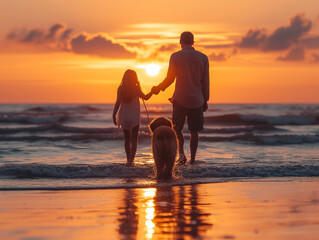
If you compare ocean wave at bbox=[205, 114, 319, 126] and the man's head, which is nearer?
the man's head

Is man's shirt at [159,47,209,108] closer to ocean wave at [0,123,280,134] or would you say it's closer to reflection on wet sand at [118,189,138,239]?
reflection on wet sand at [118,189,138,239]

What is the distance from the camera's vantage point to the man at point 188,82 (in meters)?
7.63

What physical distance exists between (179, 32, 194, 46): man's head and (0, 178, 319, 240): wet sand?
8.53 ft

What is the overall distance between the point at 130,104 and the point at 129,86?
0.34 meters

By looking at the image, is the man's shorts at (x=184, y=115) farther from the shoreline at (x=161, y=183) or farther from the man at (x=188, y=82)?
the shoreline at (x=161, y=183)

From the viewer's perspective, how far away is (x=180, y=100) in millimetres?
7730

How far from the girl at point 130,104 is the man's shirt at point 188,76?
55 centimetres

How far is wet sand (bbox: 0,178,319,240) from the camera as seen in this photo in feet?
11.9

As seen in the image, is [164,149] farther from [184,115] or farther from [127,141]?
[127,141]

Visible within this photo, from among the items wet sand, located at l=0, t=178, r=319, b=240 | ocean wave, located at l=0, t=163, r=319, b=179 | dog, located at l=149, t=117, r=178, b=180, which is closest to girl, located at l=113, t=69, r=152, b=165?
ocean wave, located at l=0, t=163, r=319, b=179

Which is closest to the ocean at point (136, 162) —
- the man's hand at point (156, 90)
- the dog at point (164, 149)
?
the dog at point (164, 149)

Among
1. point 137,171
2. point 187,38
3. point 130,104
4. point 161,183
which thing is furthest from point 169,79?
point 161,183

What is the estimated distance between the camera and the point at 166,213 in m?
4.38

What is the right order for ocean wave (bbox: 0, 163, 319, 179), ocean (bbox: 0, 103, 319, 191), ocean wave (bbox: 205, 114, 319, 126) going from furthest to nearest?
1. ocean wave (bbox: 205, 114, 319, 126)
2. ocean wave (bbox: 0, 163, 319, 179)
3. ocean (bbox: 0, 103, 319, 191)
